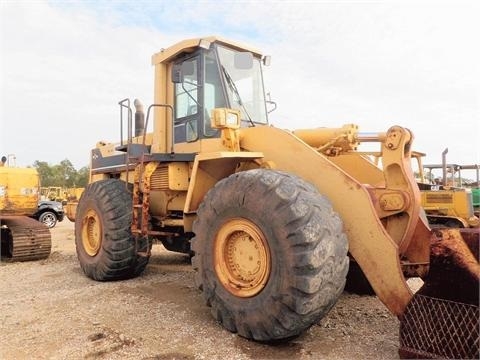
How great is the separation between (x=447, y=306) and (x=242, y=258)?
164 cm

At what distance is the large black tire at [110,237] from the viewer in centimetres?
614

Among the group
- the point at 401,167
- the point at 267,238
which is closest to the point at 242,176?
the point at 267,238

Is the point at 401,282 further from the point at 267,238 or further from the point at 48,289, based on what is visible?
the point at 48,289

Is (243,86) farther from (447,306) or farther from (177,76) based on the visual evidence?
(447,306)

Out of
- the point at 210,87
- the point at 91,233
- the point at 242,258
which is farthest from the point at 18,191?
the point at 242,258

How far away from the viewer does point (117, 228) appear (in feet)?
20.1

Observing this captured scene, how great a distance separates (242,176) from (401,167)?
1.35 m

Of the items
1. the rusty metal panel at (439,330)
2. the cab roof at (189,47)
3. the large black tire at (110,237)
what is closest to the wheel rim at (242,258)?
the rusty metal panel at (439,330)

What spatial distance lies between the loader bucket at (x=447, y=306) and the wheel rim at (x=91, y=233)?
4.73 m

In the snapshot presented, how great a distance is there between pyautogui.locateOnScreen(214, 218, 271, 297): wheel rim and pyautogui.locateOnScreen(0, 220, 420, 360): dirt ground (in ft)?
1.46

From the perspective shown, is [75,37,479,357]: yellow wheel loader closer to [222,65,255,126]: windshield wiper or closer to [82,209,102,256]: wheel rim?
[222,65,255,126]: windshield wiper

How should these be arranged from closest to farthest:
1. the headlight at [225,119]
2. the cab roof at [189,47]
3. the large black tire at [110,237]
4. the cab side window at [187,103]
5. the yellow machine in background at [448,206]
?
the headlight at [225,119] → the cab side window at [187,103] → the cab roof at [189,47] → the large black tire at [110,237] → the yellow machine in background at [448,206]

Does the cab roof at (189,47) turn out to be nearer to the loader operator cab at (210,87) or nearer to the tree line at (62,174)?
the loader operator cab at (210,87)

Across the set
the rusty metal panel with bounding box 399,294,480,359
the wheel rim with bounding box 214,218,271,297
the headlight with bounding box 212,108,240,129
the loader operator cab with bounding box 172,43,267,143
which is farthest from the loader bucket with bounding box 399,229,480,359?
the loader operator cab with bounding box 172,43,267,143
